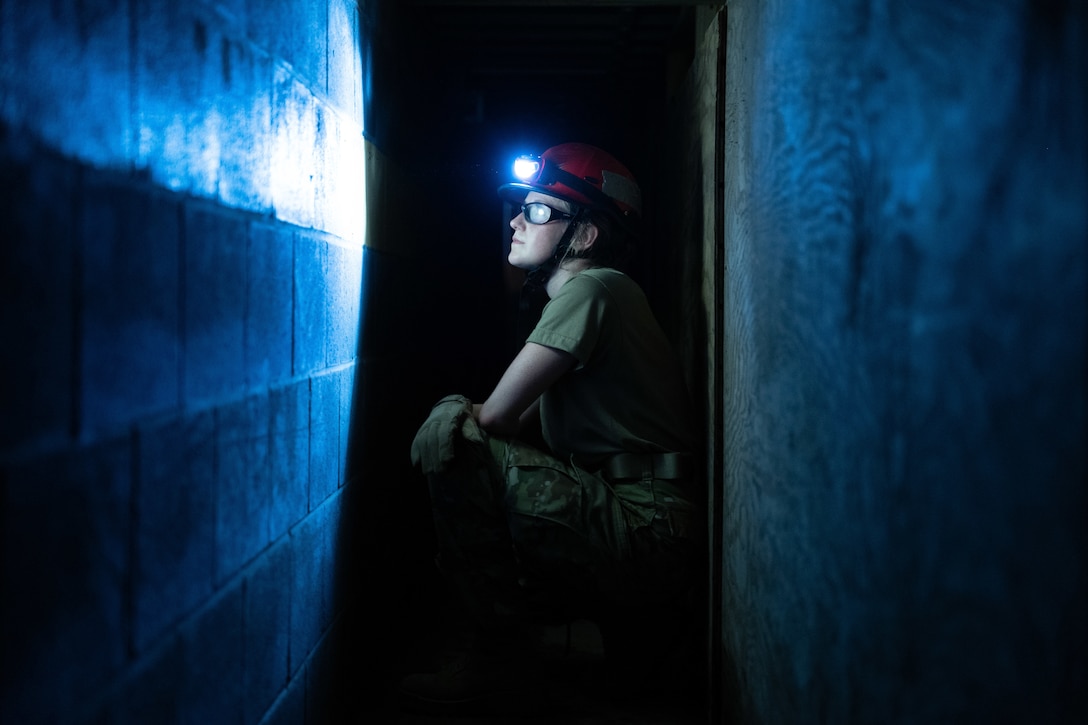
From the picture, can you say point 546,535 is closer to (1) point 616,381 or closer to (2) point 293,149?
(1) point 616,381

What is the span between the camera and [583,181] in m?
2.93

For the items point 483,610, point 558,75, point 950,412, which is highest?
point 558,75

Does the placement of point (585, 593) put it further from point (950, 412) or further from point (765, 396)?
point (950, 412)

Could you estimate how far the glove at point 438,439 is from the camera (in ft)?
7.88

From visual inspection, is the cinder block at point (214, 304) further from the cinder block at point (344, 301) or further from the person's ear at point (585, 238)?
the person's ear at point (585, 238)

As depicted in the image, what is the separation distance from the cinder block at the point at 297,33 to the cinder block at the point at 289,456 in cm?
67

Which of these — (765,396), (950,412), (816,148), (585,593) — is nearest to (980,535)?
(950,412)

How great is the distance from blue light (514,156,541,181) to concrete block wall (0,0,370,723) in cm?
121

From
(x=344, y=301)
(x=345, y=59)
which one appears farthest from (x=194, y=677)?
(x=345, y=59)

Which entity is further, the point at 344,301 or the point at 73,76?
the point at 344,301

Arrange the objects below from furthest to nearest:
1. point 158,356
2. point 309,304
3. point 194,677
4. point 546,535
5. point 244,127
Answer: point 546,535
point 309,304
point 244,127
point 194,677
point 158,356

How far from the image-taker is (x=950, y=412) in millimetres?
932

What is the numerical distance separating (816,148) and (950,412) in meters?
0.68

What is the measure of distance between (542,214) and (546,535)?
115 cm
